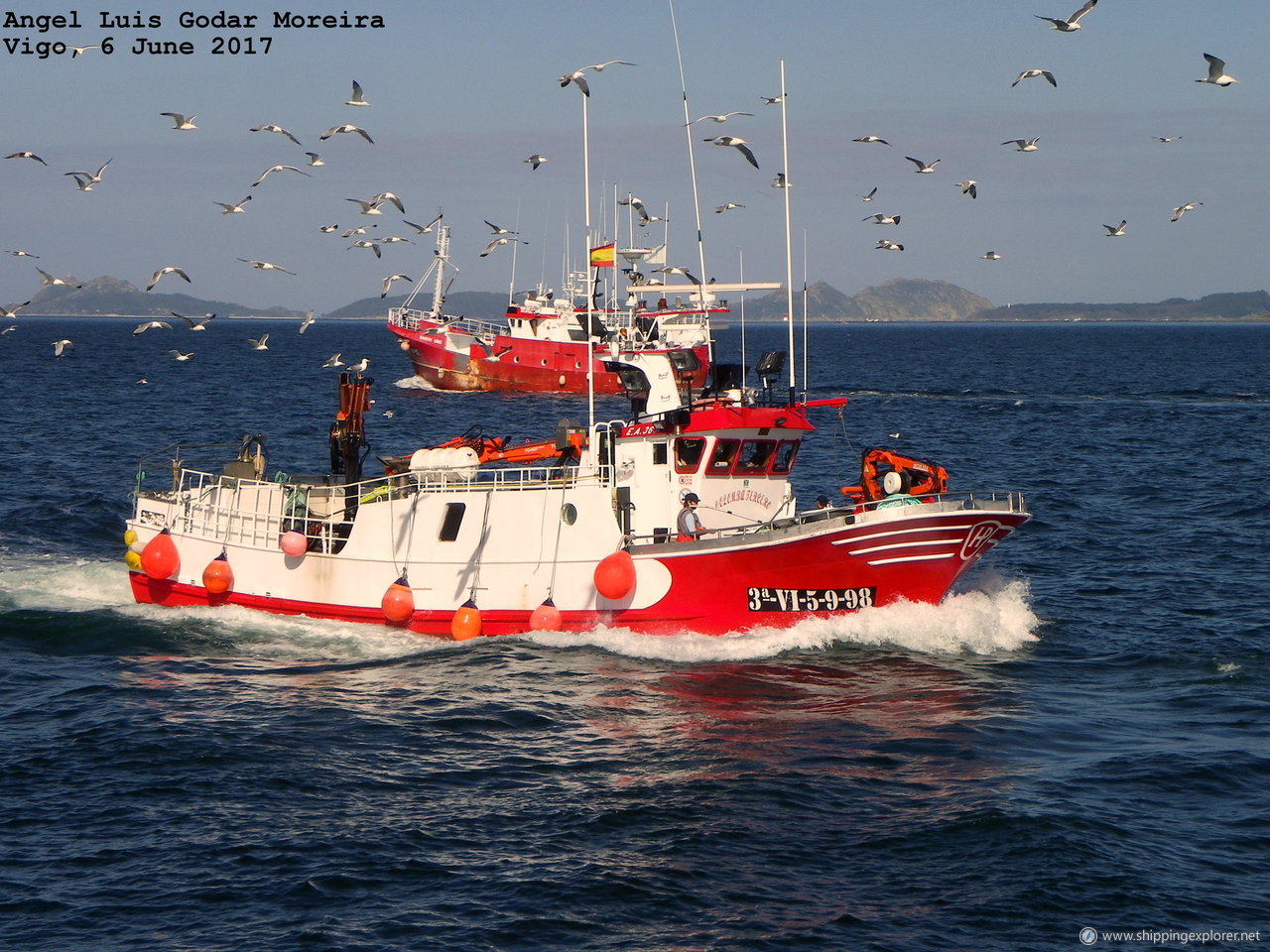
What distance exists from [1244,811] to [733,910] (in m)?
7.03

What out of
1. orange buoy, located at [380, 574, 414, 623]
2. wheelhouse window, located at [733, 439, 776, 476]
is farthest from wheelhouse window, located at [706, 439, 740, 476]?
orange buoy, located at [380, 574, 414, 623]

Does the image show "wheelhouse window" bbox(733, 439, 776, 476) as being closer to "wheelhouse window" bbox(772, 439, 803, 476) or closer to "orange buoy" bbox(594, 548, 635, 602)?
"wheelhouse window" bbox(772, 439, 803, 476)

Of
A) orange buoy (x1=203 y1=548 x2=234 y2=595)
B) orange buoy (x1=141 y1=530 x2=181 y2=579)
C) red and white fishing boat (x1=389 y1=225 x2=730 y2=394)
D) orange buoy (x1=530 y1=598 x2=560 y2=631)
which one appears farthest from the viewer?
red and white fishing boat (x1=389 y1=225 x2=730 y2=394)

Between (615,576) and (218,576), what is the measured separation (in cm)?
814

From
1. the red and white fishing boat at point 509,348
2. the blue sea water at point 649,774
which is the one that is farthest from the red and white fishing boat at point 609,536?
the red and white fishing boat at point 509,348

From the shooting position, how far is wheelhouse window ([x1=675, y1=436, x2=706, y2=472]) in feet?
80.2

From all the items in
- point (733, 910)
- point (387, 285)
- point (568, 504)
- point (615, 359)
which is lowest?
point (733, 910)

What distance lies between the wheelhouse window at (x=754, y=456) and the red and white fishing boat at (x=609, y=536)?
1.4 inches

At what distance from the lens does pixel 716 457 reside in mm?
24625

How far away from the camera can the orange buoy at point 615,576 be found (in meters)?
23.3

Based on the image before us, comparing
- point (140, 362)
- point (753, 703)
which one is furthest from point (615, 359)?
point (140, 362)

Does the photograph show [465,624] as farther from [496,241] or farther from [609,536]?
[496,241]

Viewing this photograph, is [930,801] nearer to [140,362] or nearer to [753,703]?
[753,703]

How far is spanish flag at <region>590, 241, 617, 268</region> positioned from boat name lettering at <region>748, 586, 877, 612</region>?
251 inches
